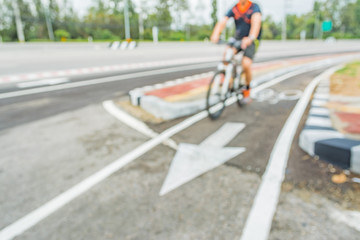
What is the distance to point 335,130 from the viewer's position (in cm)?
334

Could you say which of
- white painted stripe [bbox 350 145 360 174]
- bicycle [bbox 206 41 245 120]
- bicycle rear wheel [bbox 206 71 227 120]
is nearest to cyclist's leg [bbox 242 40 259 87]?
bicycle [bbox 206 41 245 120]

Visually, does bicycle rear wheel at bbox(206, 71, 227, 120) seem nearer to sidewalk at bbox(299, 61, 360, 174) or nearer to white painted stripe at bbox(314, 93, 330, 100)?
sidewalk at bbox(299, 61, 360, 174)

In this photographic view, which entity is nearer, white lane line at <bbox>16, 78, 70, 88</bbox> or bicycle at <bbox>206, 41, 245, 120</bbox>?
bicycle at <bbox>206, 41, 245, 120</bbox>

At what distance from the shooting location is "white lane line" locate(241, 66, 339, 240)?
1871 millimetres

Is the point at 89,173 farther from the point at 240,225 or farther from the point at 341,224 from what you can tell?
the point at 341,224

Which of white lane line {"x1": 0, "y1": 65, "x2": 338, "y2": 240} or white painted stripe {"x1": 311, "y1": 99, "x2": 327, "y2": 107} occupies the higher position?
white painted stripe {"x1": 311, "y1": 99, "x2": 327, "y2": 107}

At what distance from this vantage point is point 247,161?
9.83 ft

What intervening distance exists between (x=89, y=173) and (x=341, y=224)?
2337 millimetres

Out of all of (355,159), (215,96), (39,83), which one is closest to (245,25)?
(215,96)

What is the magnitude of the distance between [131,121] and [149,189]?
233 cm

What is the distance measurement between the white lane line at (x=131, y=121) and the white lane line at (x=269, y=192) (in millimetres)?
1281

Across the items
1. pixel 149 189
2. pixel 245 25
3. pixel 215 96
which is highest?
pixel 245 25

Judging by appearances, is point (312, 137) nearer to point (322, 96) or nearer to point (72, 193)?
point (72, 193)

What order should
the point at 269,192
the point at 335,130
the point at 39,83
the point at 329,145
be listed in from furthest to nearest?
the point at 39,83
the point at 335,130
the point at 329,145
the point at 269,192
